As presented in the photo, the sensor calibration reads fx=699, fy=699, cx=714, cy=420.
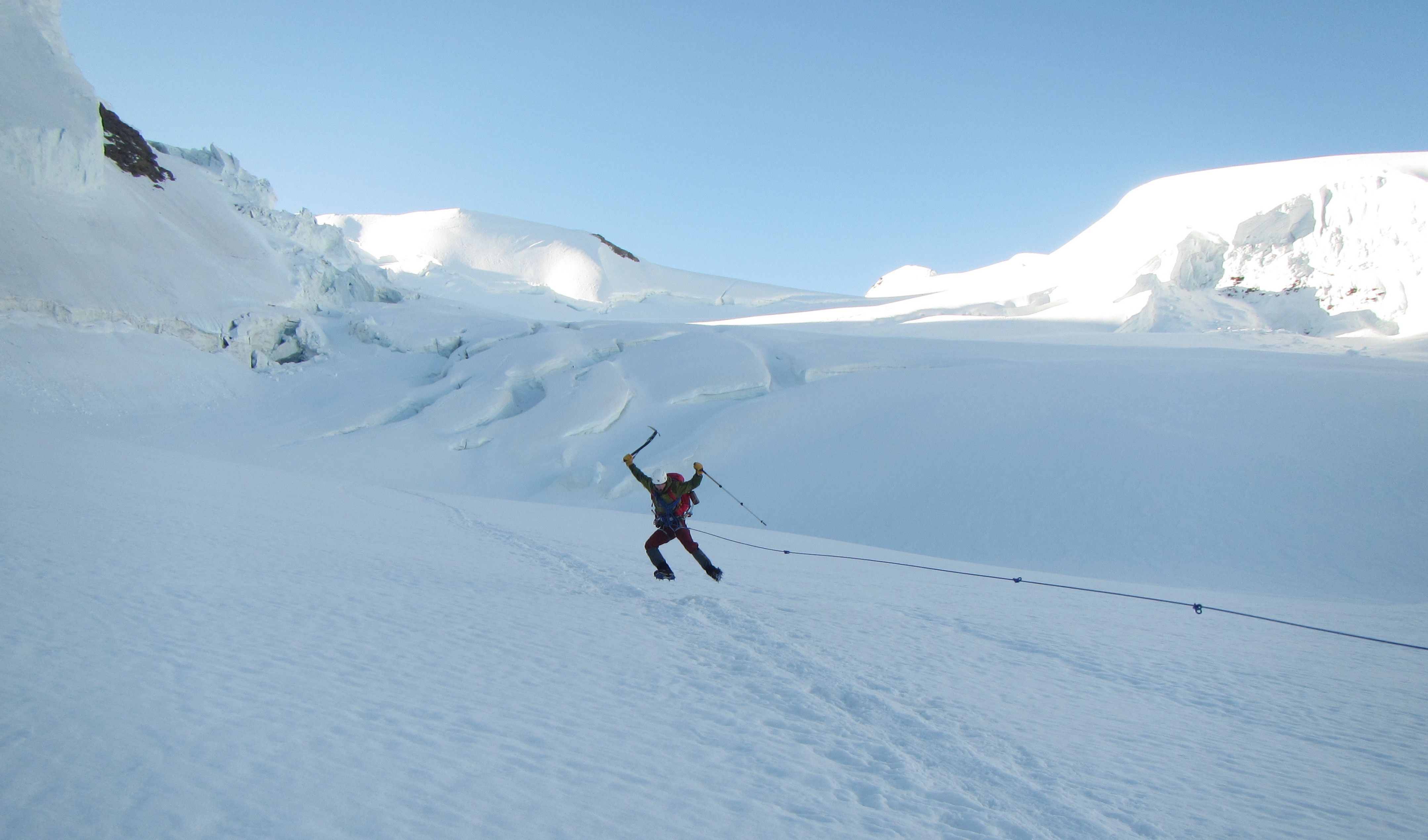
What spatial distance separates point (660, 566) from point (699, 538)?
6.15 m

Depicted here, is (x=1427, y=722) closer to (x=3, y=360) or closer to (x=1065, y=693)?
(x=1065, y=693)

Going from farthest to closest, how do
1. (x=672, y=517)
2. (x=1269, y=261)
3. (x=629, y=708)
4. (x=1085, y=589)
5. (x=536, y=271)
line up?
(x=536, y=271) < (x=1269, y=261) < (x=1085, y=589) < (x=672, y=517) < (x=629, y=708)

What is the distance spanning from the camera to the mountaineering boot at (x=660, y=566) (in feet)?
22.3

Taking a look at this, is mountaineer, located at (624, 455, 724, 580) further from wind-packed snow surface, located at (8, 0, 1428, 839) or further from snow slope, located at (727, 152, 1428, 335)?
snow slope, located at (727, 152, 1428, 335)

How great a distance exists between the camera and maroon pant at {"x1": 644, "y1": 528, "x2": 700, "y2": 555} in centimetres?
→ 673

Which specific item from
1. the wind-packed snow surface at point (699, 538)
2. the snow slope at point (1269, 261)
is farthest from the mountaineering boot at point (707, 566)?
the snow slope at point (1269, 261)

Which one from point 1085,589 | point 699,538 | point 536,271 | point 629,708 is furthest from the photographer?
point 536,271

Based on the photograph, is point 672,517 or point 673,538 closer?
point 672,517

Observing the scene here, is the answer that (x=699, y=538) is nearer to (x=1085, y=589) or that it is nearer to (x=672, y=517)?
(x=672, y=517)

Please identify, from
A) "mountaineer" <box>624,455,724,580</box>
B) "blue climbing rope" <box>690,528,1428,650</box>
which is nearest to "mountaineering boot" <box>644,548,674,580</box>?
"mountaineer" <box>624,455,724,580</box>

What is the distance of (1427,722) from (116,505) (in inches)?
420

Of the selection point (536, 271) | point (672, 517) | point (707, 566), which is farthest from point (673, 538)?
point (536, 271)

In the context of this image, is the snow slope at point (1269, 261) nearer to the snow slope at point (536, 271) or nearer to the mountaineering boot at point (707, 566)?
the snow slope at point (536, 271)

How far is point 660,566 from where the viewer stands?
6.82m
